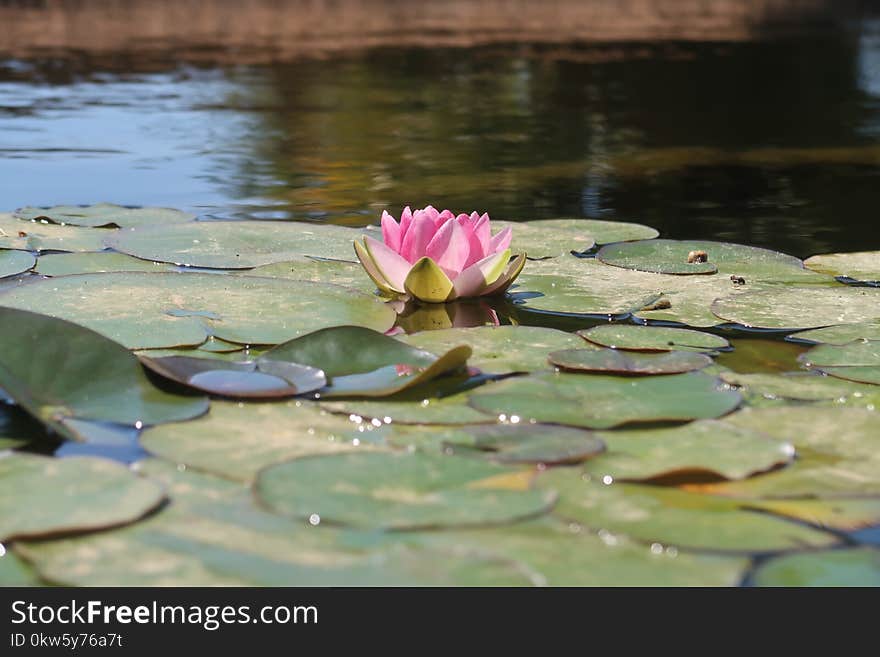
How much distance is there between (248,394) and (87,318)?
41cm

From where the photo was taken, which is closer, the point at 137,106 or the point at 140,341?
the point at 140,341

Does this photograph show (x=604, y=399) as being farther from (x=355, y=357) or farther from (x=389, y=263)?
(x=389, y=263)

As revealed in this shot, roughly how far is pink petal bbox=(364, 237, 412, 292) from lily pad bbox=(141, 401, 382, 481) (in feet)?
1.81

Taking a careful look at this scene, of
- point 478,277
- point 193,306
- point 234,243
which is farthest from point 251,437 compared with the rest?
point 234,243

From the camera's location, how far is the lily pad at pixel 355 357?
1.34 m

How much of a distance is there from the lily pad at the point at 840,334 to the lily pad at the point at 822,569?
693mm

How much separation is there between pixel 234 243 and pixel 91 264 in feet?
0.95

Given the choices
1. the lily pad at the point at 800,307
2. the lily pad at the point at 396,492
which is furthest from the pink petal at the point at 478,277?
the lily pad at the point at 396,492

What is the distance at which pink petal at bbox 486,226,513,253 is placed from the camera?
6.01 feet

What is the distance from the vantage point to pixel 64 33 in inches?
413

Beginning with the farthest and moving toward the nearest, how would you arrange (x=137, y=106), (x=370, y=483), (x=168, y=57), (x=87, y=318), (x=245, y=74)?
1. (x=168, y=57)
2. (x=245, y=74)
3. (x=137, y=106)
4. (x=87, y=318)
5. (x=370, y=483)

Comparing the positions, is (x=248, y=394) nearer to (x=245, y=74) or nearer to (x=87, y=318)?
(x=87, y=318)
